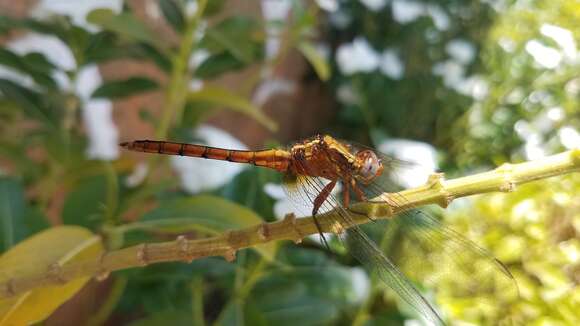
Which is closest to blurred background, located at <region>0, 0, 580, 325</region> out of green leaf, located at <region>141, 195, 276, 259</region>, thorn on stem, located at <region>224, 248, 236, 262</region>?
green leaf, located at <region>141, 195, 276, 259</region>

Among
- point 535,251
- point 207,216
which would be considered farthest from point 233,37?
point 535,251

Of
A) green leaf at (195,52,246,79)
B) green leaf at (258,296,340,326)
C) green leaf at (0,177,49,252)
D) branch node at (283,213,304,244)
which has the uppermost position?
green leaf at (195,52,246,79)

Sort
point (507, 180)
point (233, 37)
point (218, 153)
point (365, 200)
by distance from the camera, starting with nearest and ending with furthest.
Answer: point (507, 180), point (365, 200), point (218, 153), point (233, 37)

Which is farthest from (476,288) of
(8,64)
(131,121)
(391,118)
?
(391,118)

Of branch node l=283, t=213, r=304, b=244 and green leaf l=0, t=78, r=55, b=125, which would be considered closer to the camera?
branch node l=283, t=213, r=304, b=244

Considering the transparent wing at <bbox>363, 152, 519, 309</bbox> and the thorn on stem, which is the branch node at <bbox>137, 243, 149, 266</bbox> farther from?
the transparent wing at <bbox>363, 152, 519, 309</bbox>

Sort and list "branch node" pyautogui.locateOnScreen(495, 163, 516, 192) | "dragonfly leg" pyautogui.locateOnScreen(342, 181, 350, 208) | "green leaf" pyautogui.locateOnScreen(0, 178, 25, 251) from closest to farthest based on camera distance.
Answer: "branch node" pyautogui.locateOnScreen(495, 163, 516, 192), "dragonfly leg" pyautogui.locateOnScreen(342, 181, 350, 208), "green leaf" pyautogui.locateOnScreen(0, 178, 25, 251)

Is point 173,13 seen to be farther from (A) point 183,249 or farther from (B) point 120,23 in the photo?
(A) point 183,249
